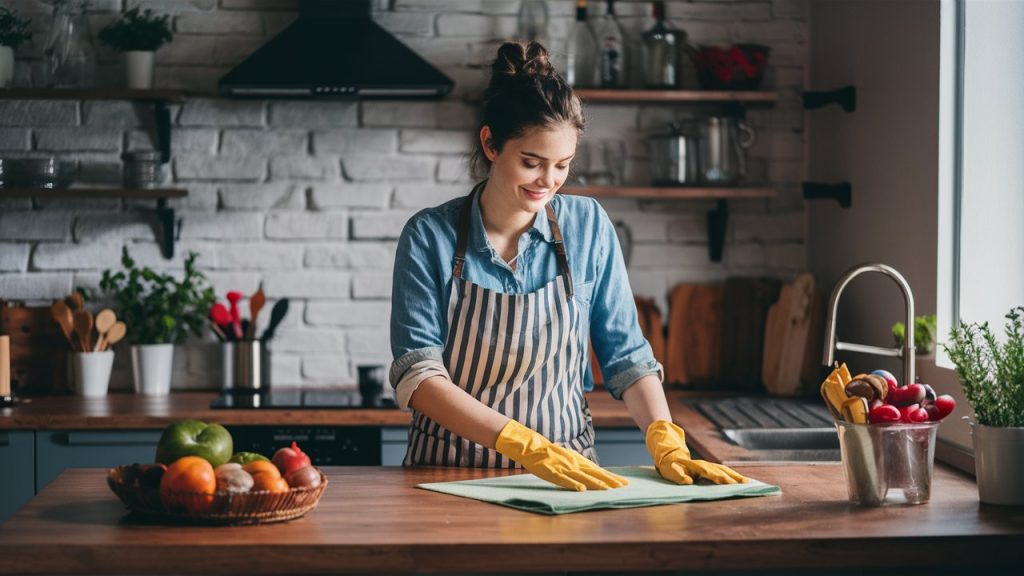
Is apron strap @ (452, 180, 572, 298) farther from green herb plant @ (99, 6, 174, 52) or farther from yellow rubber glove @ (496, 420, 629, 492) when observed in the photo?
green herb plant @ (99, 6, 174, 52)

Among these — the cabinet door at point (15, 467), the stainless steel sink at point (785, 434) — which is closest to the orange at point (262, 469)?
the stainless steel sink at point (785, 434)

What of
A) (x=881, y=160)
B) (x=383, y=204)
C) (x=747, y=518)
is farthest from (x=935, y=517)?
(x=383, y=204)

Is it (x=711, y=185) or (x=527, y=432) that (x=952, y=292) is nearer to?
(x=711, y=185)

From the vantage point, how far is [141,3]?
12.8ft

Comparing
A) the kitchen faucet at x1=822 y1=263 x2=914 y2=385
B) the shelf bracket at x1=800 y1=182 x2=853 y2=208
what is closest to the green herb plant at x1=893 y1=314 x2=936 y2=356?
the kitchen faucet at x1=822 y1=263 x2=914 y2=385

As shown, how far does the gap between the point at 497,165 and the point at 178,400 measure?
179 centimetres

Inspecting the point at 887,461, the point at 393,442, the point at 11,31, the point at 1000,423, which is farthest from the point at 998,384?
the point at 11,31

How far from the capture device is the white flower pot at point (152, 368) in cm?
375

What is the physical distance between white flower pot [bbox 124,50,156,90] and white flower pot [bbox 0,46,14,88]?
36 centimetres

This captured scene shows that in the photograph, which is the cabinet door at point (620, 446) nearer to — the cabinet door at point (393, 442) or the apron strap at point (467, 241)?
the cabinet door at point (393, 442)

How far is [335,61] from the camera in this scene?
11.6 feet

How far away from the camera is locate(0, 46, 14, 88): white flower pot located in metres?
3.70

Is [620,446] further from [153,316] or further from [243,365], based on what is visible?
[153,316]

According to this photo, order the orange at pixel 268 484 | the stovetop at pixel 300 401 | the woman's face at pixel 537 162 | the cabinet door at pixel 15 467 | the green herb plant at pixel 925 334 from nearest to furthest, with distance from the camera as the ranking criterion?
the orange at pixel 268 484
the woman's face at pixel 537 162
the green herb plant at pixel 925 334
the cabinet door at pixel 15 467
the stovetop at pixel 300 401
